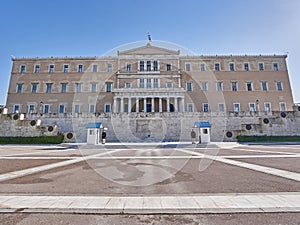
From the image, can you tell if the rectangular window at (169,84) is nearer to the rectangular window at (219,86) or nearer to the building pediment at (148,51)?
the building pediment at (148,51)

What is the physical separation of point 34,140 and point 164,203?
25.6 m

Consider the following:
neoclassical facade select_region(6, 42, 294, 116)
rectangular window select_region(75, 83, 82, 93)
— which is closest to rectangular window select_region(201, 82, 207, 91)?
neoclassical facade select_region(6, 42, 294, 116)

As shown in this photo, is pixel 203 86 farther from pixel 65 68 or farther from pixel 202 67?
pixel 65 68

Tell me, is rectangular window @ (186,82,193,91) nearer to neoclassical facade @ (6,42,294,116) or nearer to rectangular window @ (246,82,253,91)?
neoclassical facade @ (6,42,294,116)

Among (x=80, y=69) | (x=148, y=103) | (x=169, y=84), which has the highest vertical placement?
(x=80, y=69)

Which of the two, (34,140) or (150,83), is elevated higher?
(150,83)

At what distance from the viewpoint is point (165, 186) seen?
5.00 m

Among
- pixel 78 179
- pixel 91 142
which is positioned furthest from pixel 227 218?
pixel 91 142

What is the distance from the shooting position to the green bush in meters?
23.4

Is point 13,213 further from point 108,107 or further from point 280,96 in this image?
point 280,96

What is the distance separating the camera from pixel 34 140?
23641 millimetres

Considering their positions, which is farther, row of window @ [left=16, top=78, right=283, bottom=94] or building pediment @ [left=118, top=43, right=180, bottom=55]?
building pediment @ [left=118, top=43, right=180, bottom=55]

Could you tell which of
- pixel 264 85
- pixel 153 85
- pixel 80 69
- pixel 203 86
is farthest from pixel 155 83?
pixel 264 85

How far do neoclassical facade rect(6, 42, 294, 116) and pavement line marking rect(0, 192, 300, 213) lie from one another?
33810 millimetres
